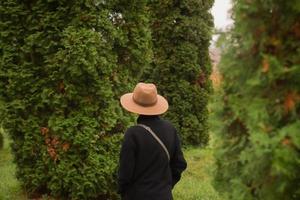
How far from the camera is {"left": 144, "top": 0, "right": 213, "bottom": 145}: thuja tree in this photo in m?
12.5

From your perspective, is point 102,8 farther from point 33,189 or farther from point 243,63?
point 243,63

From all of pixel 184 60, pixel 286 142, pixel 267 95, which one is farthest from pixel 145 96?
pixel 184 60

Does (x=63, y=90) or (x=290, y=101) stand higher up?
(x=290, y=101)

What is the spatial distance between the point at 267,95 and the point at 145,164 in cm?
213


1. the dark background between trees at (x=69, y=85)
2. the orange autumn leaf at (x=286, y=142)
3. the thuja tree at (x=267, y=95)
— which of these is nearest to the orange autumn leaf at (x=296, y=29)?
the thuja tree at (x=267, y=95)

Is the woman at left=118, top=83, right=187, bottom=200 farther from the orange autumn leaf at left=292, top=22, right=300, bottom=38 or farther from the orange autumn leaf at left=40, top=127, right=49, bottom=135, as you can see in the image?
the orange autumn leaf at left=40, top=127, right=49, bottom=135

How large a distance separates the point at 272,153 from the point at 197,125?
1018cm

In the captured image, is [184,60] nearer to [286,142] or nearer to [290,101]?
[290,101]

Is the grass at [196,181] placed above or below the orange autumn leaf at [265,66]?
below

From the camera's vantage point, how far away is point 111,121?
738 cm

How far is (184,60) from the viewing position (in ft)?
41.1

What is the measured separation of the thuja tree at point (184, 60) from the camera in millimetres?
12516

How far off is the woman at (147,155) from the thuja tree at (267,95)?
5.85 feet

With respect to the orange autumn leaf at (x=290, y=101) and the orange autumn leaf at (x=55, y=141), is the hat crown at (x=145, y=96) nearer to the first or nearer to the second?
the orange autumn leaf at (x=290, y=101)
